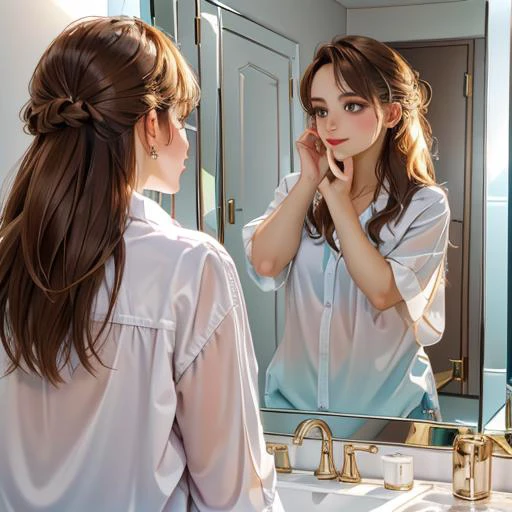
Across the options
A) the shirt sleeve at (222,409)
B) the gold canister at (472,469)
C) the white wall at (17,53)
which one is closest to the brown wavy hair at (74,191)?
the shirt sleeve at (222,409)

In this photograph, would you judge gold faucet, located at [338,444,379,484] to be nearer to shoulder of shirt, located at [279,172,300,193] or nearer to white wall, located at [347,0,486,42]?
shoulder of shirt, located at [279,172,300,193]

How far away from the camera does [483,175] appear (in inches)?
60.2

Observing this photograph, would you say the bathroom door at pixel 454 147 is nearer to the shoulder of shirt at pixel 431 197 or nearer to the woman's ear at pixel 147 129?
the shoulder of shirt at pixel 431 197

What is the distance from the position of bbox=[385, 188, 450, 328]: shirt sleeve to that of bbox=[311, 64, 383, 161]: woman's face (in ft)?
0.49

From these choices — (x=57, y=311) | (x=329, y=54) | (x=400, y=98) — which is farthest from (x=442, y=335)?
(x=57, y=311)

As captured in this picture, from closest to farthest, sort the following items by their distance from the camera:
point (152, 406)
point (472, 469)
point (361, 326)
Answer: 1. point (152, 406)
2. point (472, 469)
3. point (361, 326)

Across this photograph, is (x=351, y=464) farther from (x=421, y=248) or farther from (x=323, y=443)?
(x=421, y=248)

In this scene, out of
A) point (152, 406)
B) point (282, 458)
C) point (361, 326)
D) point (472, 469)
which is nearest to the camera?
point (152, 406)

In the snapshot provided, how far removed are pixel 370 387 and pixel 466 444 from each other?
211 millimetres

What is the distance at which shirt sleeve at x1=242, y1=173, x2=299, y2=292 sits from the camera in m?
1.68

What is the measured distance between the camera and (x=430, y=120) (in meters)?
1.55

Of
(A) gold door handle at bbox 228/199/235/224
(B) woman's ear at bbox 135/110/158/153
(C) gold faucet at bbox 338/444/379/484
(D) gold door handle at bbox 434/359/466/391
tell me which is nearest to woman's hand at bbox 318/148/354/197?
(A) gold door handle at bbox 228/199/235/224

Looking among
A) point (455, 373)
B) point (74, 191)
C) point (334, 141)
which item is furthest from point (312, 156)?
point (74, 191)

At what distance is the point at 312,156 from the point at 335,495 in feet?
2.14
